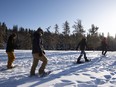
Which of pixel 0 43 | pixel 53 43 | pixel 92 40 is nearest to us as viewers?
pixel 0 43

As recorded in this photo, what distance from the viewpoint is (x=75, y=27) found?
81.2m

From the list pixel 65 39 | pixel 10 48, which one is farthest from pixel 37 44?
pixel 65 39

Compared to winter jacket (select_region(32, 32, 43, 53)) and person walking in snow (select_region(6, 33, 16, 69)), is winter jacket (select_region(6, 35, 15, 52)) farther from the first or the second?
winter jacket (select_region(32, 32, 43, 53))

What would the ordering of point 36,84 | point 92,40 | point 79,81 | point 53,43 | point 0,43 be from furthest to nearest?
point 53,43
point 92,40
point 0,43
point 79,81
point 36,84

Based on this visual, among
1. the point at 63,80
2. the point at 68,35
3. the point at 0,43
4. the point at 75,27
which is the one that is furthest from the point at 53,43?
the point at 63,80

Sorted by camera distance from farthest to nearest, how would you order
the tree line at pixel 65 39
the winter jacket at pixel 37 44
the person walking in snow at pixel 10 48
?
the tree line at pixel 65 39
the person walking in snow at pixel 10 48
the winter jacket at pixel 37 44

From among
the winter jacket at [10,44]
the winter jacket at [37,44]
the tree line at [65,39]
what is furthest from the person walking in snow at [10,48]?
the tree line at [65,39]

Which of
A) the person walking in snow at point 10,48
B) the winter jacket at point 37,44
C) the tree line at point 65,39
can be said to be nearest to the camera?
the winter jacket at point 37,44

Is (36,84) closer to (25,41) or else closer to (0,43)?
(0,43)

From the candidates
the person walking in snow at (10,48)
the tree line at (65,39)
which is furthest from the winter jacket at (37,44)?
the tree line at (65,39)

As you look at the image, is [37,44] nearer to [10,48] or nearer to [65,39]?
[10,48]

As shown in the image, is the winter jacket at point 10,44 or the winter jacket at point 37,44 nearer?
the winter jacket at point 37,44

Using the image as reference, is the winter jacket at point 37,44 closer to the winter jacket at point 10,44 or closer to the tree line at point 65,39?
the winter jacket at point 10,44

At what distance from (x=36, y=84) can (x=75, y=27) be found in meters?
73.6
